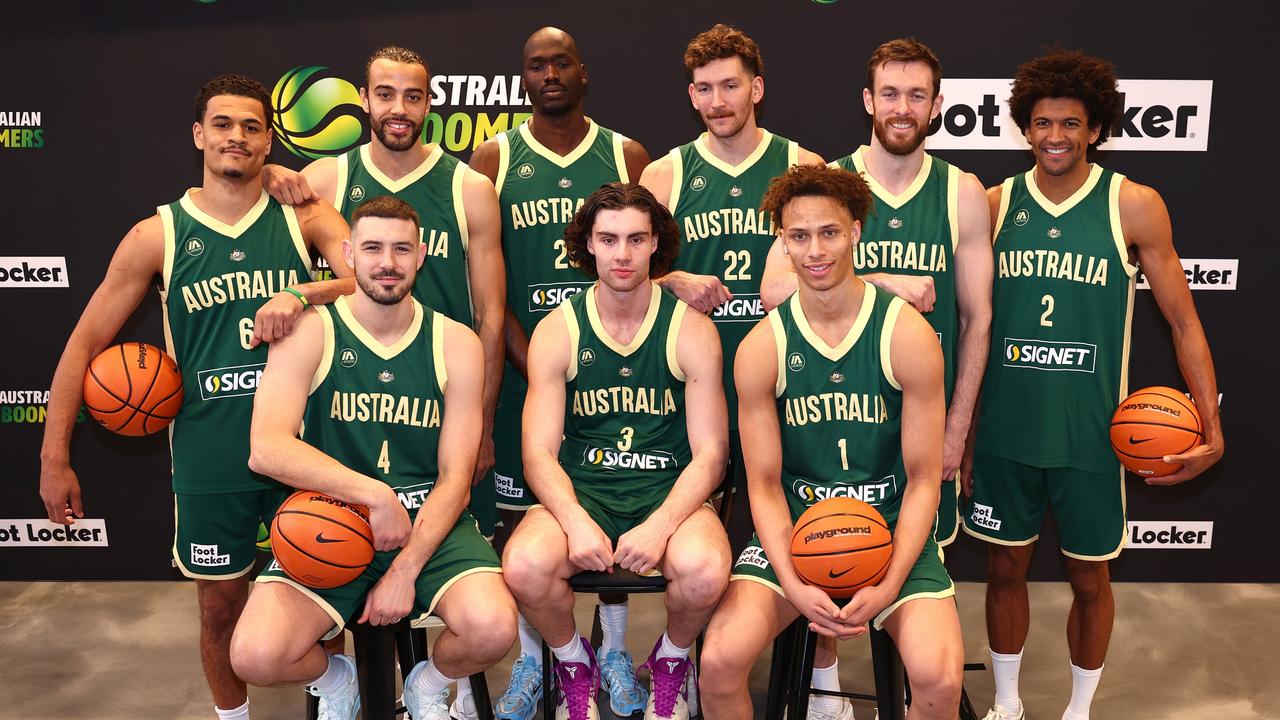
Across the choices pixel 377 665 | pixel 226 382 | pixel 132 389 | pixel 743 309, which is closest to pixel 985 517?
pixel 743 309

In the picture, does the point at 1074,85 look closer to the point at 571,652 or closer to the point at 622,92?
the point at 622,92

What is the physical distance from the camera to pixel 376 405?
10.7 ft

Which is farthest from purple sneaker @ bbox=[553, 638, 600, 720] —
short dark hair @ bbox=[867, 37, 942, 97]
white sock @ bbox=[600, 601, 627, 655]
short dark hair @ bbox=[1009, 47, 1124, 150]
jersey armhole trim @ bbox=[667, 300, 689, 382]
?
short dark hair @ bbox=[1009, 47, 1124, 150]

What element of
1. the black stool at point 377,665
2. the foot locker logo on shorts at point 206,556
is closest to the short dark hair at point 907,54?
the black stool at point 377,665

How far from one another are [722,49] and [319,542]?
2061 millimetres

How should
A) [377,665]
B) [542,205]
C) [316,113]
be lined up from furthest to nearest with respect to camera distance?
[316,113] → [542,205] → [377,665]

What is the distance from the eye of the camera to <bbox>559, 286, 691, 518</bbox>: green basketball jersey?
3.42 meters

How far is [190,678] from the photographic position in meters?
4.23

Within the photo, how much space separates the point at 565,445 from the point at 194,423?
1.20 m

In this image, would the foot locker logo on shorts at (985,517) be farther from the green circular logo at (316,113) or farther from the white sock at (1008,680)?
the green circular logo at (316,113)

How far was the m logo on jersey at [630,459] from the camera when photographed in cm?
345

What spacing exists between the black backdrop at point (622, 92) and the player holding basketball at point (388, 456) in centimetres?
180

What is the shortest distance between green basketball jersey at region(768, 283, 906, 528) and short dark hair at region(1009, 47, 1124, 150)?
0.97 metres

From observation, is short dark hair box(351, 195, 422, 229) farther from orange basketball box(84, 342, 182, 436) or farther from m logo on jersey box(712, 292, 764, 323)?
m logo on jersey box(712, 292, 764, 323)
